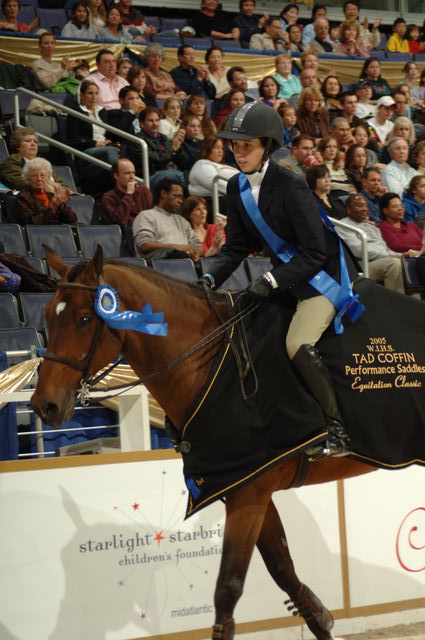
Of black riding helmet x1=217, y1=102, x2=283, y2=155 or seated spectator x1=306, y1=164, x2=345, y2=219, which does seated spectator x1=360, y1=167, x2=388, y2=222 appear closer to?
seated spectator x1=306, y1=164, x2=345, y2=219

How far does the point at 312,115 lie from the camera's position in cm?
1281

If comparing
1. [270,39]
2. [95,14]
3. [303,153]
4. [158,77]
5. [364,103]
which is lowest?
[303,153]

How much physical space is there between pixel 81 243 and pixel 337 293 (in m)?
4.61

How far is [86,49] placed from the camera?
43.7 feet

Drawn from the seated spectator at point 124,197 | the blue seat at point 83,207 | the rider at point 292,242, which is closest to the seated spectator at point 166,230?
the seated spectator at point 124,197

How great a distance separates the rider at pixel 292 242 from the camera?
4723 mm

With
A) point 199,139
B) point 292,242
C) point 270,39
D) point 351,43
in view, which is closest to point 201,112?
point 199,139

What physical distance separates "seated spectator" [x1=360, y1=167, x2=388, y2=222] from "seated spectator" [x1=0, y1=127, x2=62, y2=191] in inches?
147

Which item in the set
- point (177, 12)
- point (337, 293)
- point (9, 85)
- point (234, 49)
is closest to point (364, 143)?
point (234, 49)

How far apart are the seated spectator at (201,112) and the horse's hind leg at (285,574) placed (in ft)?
23.3

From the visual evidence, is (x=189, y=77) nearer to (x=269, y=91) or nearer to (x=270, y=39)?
(x=269, y=91)

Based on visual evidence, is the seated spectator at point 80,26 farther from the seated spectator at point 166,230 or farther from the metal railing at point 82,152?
the seated spectator at point 166,230

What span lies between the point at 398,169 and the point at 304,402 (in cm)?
818

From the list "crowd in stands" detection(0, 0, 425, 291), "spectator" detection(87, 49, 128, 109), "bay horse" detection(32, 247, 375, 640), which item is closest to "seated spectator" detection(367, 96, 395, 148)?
"crowd in stands" detection(0, 0, 425, 291)
